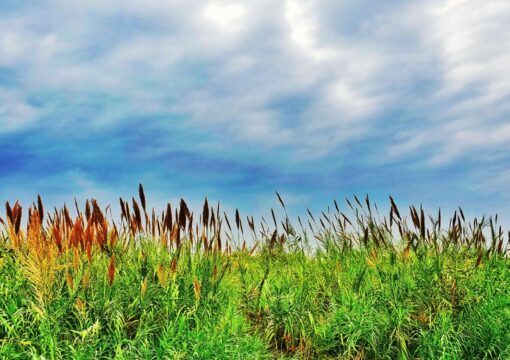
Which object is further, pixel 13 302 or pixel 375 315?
pixel 375 315

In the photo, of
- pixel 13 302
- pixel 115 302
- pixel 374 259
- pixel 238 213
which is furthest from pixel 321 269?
pixel 13 302

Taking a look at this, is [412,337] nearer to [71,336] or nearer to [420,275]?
[420,275]

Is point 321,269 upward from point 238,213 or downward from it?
downward

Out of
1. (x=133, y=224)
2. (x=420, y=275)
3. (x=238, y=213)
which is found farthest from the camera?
(x=238, y=213)

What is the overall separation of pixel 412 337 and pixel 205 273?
2.03m

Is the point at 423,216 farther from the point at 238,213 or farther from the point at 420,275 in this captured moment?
the point at 238,213

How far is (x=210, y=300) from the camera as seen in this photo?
509cm

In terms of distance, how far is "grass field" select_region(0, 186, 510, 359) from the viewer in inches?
173

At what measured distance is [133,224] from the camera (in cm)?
553

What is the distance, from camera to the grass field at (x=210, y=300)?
440cm

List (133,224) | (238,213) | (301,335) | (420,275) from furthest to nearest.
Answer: (238,213) → (420,275) → (133,224) → (301,335)

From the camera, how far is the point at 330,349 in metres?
5.16

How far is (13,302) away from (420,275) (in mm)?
4035

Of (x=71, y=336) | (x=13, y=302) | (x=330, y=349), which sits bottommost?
(x=330, y=349)
